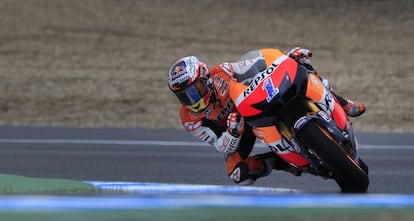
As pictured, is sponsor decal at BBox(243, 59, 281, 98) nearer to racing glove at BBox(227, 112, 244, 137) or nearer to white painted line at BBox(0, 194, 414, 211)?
racing glove at BBox(227, 112, 244, 137)

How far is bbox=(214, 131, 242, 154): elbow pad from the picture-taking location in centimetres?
805

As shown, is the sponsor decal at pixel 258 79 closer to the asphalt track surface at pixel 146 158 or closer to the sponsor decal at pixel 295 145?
the sponsor decal at pixel 295 145

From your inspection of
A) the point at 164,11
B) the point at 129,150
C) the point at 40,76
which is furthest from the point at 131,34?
the point at 129,150

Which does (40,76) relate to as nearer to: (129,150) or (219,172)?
(129,150)

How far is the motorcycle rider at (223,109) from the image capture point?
798 cm

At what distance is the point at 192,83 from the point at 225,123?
0.58 m

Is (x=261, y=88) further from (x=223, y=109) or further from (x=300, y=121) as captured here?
(x=223, y=109)

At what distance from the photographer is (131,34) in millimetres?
22375

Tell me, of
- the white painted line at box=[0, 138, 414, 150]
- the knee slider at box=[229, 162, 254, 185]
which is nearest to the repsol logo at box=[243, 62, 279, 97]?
the knee slider at box=[229, 162, 254, 185]

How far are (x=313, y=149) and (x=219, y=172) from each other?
2981 millimetres

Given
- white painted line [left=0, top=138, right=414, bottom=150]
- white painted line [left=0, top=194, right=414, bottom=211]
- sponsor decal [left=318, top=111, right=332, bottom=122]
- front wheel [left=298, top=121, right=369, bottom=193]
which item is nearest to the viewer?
white painted line [left=0, top=194, right=414, bottom=211]

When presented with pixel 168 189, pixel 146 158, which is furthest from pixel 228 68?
pixel 146 158

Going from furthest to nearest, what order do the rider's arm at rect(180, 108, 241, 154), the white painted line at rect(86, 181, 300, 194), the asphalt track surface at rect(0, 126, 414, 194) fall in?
1. the asphalt track surface at rect(0, 126, 414, 194)
2. the white painted line at rect(86, 181, 300, 194)
3. the rider's arm at rect(180, 108, 241, 154)

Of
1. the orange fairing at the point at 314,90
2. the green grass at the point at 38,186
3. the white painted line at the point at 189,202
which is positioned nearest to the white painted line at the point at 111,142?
the green grass at the point at 38,186
